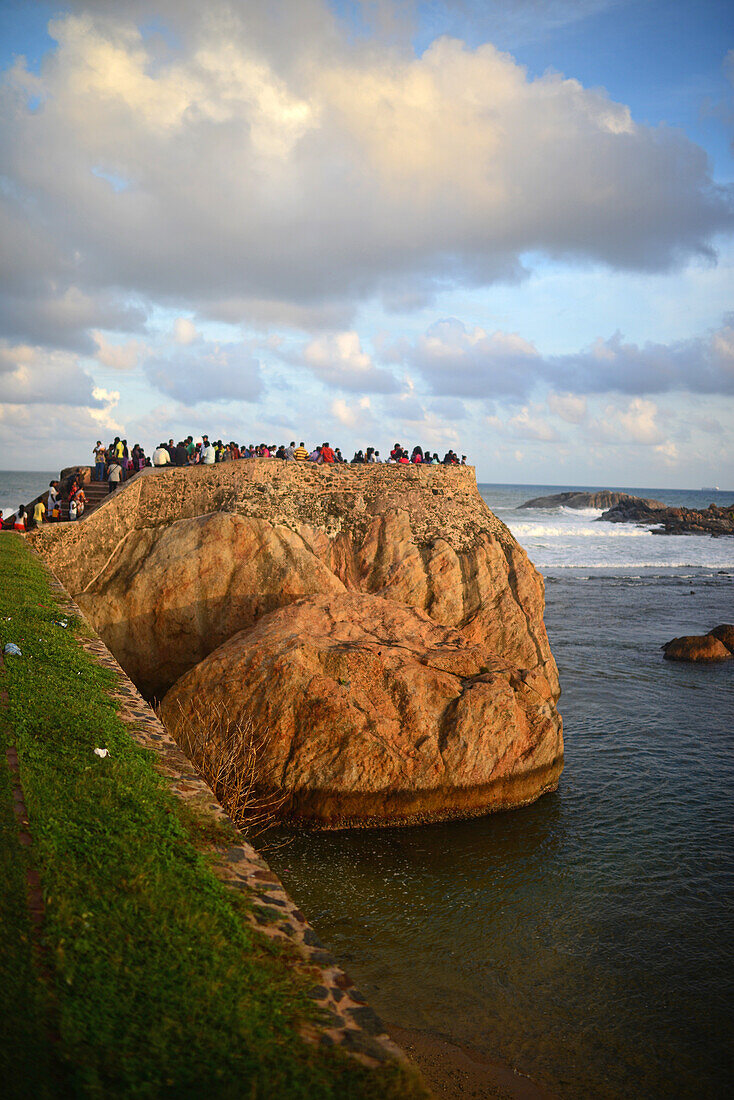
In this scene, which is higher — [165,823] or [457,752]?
[165,823]

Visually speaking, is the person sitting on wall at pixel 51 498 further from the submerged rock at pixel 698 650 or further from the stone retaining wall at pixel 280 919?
the submerged rock at pixel 698 650

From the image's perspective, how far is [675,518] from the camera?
91562 millimetres

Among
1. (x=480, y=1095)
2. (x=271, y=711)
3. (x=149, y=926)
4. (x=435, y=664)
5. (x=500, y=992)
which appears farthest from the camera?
(x=435, y=664)

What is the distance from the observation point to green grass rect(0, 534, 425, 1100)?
362cm

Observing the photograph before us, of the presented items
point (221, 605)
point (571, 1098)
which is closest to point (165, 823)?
point (571, 1098)

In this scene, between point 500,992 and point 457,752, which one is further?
point 457,752

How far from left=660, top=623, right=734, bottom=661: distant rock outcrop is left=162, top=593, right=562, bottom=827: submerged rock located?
1444 cm

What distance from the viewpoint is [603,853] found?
1258cm

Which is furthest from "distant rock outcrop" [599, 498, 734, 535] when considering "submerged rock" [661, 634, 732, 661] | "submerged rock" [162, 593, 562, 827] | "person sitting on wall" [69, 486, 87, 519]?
"submerged rock" [162, 593, 562, 827]

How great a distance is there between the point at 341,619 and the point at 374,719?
3.16 m

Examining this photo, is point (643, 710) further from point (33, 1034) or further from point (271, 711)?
point (33, 1034)

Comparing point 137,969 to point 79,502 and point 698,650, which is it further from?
point 698,650

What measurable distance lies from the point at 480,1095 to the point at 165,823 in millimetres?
4559

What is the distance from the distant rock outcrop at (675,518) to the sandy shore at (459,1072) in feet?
266
